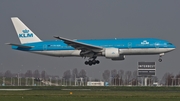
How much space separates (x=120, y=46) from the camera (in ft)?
233

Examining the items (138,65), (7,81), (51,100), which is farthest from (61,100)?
(7,81)

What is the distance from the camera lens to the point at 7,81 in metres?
149

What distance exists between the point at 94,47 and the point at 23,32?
52.2ft

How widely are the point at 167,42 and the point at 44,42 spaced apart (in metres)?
20.1

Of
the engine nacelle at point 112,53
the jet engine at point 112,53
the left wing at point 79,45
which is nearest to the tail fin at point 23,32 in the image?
the left wing at point 79,45

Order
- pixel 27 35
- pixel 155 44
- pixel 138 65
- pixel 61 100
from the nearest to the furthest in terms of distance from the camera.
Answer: pixel 61 100 < pixel 155 44 < pixel 27 35 < pixel 138 65

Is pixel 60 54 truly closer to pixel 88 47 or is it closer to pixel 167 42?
pixel 88 47

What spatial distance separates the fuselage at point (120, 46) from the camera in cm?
6969

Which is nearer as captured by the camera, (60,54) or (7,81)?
(60,54)

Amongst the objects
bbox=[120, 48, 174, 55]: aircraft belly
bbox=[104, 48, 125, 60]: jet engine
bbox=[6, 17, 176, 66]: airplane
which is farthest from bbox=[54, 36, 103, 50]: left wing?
bbox=[120, 48, 174, 55]: aircraft belly

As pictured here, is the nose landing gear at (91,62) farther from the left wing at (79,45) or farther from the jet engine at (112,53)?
the jet engine at (112,53)

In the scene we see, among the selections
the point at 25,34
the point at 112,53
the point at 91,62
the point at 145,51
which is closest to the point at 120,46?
the point at 112,53

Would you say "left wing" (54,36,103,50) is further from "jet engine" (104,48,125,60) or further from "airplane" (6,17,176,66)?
"jet engine" (104,48,125,60)

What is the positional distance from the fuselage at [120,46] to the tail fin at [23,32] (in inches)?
111
